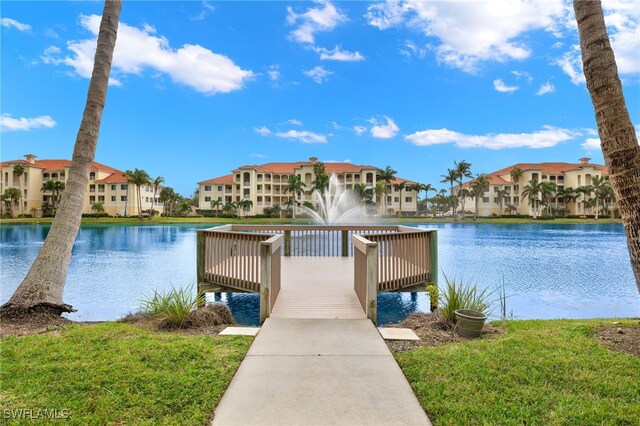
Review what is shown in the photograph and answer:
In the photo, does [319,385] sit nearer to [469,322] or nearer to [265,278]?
[265,278]

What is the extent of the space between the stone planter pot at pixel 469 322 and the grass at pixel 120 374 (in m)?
2.90

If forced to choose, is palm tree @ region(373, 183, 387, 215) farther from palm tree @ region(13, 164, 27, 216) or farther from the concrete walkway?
palm tree @ region(13, 164, 27, 216)

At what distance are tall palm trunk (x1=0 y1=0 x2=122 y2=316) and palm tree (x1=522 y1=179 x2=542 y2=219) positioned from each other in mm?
71652

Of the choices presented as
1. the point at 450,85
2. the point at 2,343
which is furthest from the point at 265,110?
the point at 2,343

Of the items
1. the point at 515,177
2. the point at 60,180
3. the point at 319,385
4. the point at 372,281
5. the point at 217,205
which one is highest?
the point at 515,177

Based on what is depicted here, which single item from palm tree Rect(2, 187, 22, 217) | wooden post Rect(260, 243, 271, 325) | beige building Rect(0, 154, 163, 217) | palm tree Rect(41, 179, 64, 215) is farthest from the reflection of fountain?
wooden post Rect(260, 243, 271, 325)

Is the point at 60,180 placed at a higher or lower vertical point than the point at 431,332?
higher

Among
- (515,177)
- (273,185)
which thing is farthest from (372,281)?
(515,177)

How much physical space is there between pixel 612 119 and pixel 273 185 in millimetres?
64482

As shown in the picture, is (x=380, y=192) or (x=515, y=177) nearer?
(x=380, y=192)

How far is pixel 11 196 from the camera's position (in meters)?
57.8

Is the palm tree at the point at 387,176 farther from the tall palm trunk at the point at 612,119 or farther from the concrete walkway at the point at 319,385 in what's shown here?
the concrete walkway at the point at 319,385

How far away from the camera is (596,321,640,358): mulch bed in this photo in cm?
389

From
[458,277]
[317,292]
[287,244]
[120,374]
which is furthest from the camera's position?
[458,277]
